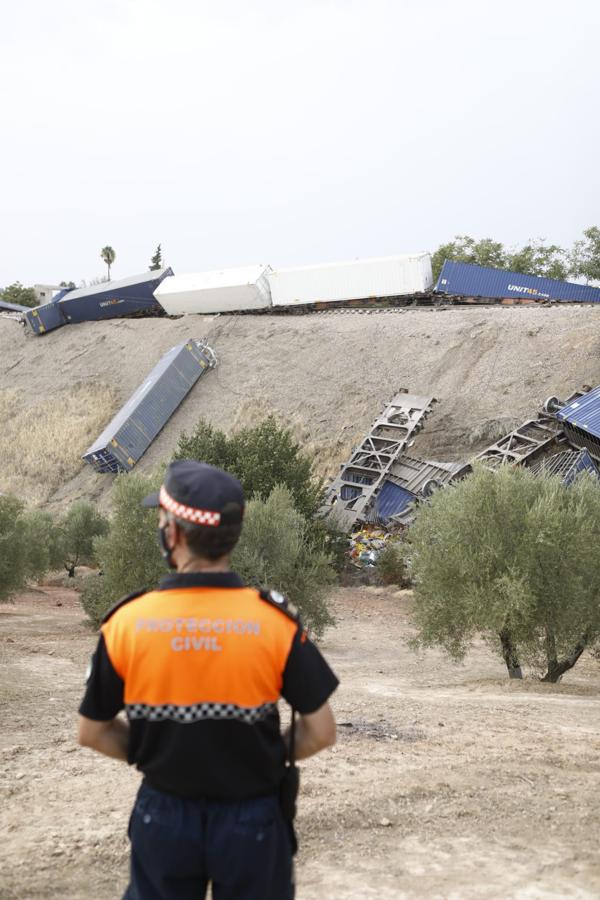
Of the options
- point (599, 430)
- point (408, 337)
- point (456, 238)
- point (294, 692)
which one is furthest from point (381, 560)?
point (456, 238)

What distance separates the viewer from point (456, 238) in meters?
84.2

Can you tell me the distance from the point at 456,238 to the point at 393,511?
53.0 metres

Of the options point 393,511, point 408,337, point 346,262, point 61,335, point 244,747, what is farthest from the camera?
point 61,335

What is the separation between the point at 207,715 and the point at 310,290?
185 feet

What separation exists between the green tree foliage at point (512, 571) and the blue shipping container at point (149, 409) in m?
32.2

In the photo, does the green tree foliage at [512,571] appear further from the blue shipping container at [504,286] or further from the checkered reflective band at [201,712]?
the blue shipping container at [504,286]

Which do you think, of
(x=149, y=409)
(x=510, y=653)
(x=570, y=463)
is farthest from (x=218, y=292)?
(x=510, y=653)

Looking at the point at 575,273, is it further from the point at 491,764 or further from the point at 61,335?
the point at 491,764

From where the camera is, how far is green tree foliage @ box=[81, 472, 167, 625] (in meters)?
22.4

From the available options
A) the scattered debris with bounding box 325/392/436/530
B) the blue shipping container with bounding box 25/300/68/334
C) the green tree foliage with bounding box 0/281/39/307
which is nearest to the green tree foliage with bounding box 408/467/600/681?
the scattered debris with bounding box 325/392/436/530

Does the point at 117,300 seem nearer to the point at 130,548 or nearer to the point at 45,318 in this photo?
the point at 45,318

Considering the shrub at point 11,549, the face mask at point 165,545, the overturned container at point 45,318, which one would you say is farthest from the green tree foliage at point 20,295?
the face mask at point 165,545

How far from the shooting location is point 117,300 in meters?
67.5

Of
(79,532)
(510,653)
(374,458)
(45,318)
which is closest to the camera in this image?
(510,653)
